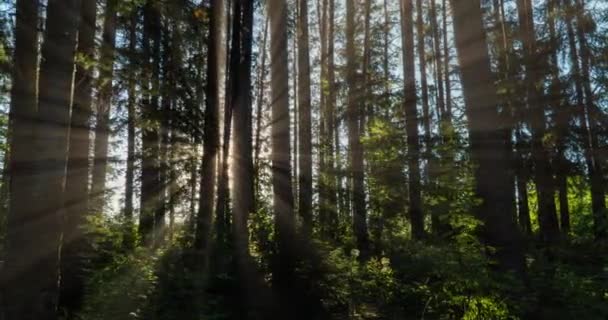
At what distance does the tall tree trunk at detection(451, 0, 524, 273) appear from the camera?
20.8 ft

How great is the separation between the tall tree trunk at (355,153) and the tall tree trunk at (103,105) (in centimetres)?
593

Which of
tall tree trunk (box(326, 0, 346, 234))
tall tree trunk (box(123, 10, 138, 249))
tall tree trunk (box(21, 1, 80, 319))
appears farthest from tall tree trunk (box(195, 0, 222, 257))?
tall tree trunk (box(326, 0, 346, 234))

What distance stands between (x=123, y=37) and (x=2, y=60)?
596 centimetres

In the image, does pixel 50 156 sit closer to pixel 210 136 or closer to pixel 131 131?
pixel 210 136

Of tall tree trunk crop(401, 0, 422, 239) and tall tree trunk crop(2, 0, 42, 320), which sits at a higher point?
tall tree trunk crop(401, 0, 422, 239)

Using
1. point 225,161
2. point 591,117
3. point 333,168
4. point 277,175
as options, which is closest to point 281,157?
point 277,175

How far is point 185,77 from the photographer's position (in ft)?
32.7

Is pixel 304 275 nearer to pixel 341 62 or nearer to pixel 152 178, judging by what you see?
pixel 152 178

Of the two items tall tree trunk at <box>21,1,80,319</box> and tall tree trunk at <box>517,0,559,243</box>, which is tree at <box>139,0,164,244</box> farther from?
tall tree trunk at <box>517,0,559,243</box>

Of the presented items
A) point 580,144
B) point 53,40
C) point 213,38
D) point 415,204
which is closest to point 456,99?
point 580,144

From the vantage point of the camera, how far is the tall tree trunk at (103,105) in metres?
7.24

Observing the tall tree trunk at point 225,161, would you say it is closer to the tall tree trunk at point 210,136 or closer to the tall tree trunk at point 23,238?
the tall tree trunk at point 210,136

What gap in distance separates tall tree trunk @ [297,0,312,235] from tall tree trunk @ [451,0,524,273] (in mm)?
4406

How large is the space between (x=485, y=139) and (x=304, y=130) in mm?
6411
